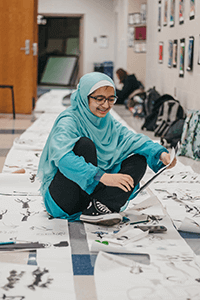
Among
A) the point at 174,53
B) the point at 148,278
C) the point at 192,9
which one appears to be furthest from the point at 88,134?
the point at 174,53

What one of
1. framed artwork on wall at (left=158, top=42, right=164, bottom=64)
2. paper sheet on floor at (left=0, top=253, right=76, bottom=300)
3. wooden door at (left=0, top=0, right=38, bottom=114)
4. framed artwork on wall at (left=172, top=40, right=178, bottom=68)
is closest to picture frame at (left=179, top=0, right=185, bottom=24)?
framed artwork on wall at (left=172, top=40, right=178, bottom=68)

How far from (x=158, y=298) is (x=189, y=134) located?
2782mm

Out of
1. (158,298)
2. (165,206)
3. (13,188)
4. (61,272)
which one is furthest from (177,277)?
(13,188)

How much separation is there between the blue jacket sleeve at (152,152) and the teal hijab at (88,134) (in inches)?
1.1

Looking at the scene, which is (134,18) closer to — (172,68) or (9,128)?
(172,68)

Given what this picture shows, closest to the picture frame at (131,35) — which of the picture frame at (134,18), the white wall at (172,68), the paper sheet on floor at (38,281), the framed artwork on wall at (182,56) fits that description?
the picture frame at (134,18)

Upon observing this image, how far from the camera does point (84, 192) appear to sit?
2.11 meters

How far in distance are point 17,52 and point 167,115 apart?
2.75 m

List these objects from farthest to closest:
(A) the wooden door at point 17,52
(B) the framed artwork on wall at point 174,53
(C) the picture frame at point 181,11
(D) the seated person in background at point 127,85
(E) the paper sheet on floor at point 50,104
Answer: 1. (D) the seated person in background at point 127,85
2. (E) the paper sheet on floor at point 50,104
3. (A) the wooden door at point 17,52
4. (B) the framed artwork on wall at point 174,53
5. (C) the picture frame at point 181,11

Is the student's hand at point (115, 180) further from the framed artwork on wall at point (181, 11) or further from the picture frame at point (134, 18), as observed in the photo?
the picture frame at point (134, 18)

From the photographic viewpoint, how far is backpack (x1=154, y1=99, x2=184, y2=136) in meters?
5.04

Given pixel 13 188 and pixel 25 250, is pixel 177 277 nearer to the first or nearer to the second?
pixel 25 250

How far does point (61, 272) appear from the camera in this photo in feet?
5.47

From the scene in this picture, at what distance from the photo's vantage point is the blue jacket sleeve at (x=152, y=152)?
219cm
